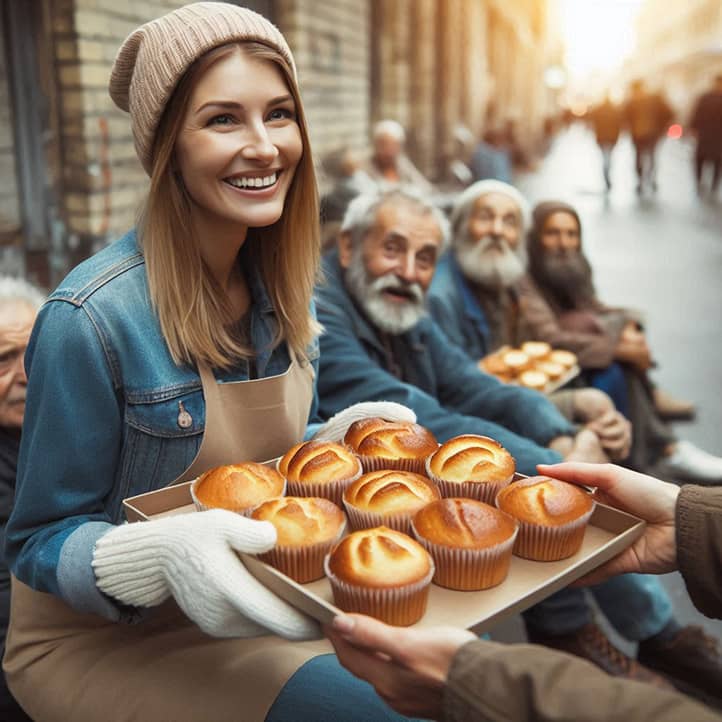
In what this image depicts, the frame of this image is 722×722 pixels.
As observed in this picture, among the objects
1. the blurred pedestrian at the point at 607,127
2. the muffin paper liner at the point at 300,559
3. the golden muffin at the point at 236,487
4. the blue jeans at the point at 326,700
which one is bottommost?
the blue jeans at the point at 326,700

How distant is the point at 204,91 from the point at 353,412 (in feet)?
2.96

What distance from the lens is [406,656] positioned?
4.42 ft

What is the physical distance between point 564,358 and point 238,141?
267 centimetres

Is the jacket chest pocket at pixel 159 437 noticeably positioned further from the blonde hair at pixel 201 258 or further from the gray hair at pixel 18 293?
the gray hair at pixel 18 293

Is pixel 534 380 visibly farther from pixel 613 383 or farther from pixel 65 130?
pixel 65 130

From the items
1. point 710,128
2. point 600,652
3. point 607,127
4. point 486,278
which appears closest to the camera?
point 600,652

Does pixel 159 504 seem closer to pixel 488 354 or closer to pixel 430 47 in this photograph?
pixel 488 354

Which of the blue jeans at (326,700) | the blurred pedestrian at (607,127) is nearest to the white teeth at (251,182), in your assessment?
the blue jeans at (326,700)

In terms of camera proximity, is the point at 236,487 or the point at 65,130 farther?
the point at 65,130

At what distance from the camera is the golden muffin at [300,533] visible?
155 centimetres

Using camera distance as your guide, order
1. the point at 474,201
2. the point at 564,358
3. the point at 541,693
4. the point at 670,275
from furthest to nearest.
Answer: the point at 670,275
the point at 474,201
the point at 564,358
the point at 541,693

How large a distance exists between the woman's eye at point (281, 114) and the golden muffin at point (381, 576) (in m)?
0.99

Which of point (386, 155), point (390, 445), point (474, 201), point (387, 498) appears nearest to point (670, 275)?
point (386, 155)

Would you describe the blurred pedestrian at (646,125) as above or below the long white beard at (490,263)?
above
